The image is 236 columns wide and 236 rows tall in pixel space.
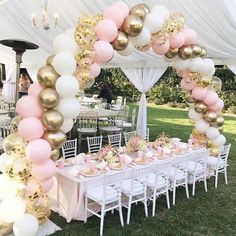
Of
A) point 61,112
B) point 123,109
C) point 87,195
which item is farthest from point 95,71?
point 123,109

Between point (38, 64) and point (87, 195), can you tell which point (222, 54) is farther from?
point (38, 64)

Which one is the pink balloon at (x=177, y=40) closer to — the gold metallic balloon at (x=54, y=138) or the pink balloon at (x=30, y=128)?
the gold metallic balloon at (x=54, y=138)

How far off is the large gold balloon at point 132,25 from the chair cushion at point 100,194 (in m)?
2.19

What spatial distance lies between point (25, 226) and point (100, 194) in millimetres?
1082

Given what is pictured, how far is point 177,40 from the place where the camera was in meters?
5.55

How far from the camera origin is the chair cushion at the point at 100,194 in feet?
14.7

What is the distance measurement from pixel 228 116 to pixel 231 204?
11488mm

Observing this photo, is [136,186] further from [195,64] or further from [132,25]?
[195,64]

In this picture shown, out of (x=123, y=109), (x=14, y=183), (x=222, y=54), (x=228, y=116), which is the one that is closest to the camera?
(x=14, y=183)

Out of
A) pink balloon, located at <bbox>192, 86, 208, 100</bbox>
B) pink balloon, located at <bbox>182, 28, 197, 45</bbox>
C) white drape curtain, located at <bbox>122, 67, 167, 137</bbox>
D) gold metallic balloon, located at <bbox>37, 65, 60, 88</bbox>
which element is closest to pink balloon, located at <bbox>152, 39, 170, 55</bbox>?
pink balloon, located at <bbox>182, 28, 197, 45</bbox>

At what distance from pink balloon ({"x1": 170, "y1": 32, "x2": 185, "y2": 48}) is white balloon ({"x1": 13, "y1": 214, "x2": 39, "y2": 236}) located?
348 centimetres

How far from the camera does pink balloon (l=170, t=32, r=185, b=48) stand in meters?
5.51

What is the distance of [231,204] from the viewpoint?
5844 millimetres

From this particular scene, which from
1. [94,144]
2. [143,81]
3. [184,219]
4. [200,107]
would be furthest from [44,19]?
[143,81]
